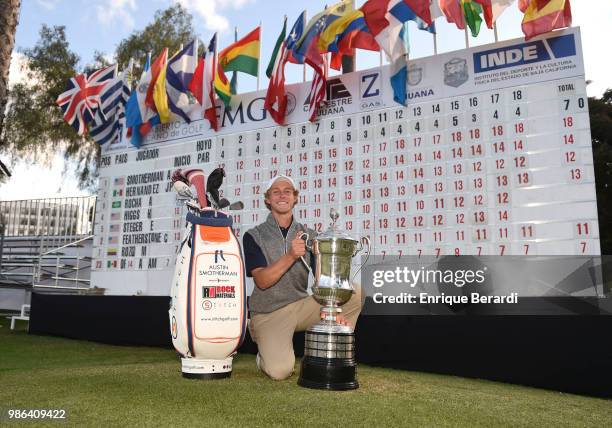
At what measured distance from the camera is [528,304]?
11.9 feet

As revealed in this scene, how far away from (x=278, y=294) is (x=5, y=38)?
3.67m

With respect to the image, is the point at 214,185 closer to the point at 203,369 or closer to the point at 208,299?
the point at 208,299

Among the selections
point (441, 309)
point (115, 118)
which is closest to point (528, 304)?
point (441, 309)

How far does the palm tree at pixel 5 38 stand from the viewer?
4.59 meters

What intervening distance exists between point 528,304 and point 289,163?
4.39m

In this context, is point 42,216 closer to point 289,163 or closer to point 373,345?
point 289,163

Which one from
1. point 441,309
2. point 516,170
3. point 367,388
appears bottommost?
point 367,388

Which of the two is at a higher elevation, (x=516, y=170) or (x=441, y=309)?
(x=516, y=170)

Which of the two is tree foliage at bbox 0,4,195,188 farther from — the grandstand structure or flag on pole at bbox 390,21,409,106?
flag on pole at bbox 390,21,409,106

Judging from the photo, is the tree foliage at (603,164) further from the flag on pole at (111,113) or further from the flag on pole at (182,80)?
the flag on pole at (111,113)

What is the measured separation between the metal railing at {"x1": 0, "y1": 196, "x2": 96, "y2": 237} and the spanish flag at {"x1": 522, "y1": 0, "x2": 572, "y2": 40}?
11139mm

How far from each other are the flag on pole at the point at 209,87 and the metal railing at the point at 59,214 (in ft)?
21.3

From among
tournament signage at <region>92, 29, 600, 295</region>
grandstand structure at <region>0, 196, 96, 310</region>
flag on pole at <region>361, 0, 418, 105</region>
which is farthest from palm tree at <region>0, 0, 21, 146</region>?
grandstand structure at <region>0, 196, 96, 310</region>

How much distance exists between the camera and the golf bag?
2.78m
